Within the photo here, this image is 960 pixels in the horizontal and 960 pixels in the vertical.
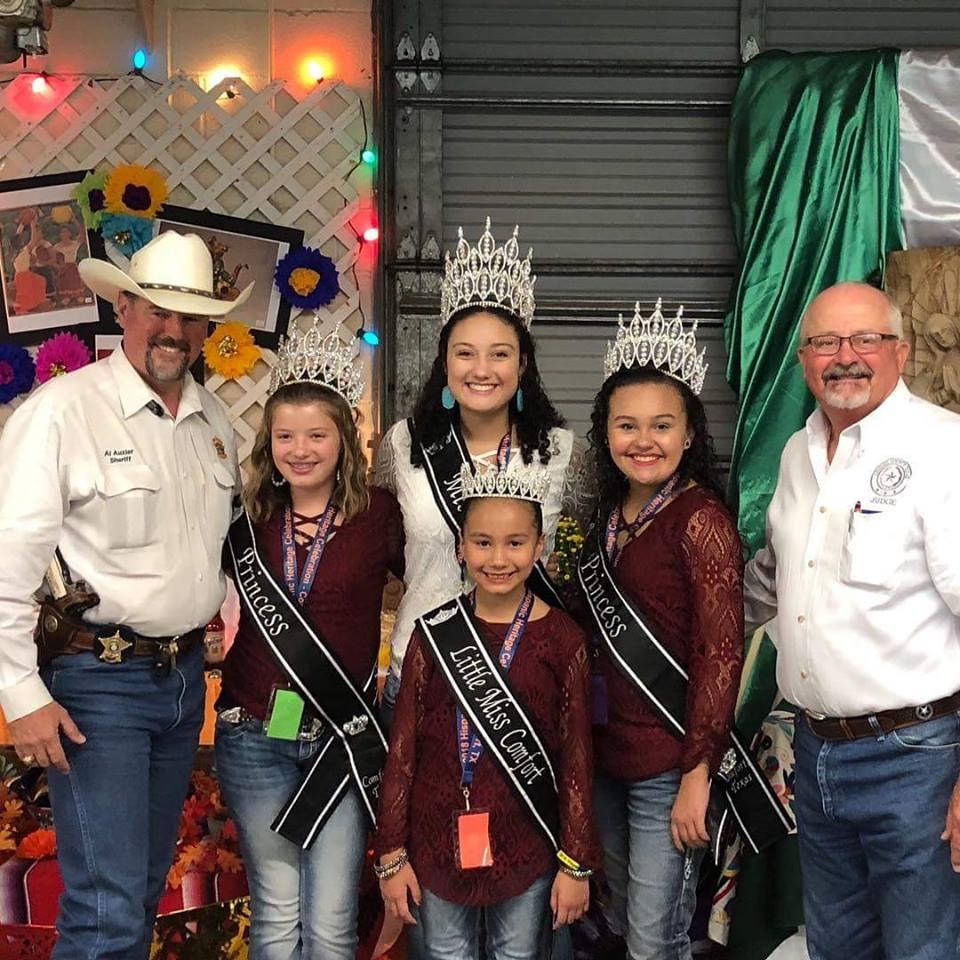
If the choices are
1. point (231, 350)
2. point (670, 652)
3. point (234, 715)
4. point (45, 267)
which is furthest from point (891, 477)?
point (45, 267)

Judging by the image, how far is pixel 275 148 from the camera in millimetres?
3453

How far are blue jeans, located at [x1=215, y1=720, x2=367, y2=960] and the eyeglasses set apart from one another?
38.8 inches

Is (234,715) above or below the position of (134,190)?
below

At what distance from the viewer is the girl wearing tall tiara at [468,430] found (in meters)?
1.97

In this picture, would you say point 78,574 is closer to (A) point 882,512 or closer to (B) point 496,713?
(B) point 496,713

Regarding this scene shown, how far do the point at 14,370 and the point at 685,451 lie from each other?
7.39 feet

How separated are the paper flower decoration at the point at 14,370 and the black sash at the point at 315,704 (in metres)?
1.82

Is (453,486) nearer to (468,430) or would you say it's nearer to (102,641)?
(468,430)

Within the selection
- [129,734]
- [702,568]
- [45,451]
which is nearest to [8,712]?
[129,734]

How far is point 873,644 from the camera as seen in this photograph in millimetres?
1601

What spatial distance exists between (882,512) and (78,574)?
1161 mm

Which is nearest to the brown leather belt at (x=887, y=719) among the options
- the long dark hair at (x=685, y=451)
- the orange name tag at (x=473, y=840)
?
the long dark hair at (x=685, y=451)

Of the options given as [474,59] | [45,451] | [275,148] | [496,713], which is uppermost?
[474,59]

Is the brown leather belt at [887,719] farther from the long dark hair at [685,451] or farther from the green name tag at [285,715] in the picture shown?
the green name tag at [285,715]
